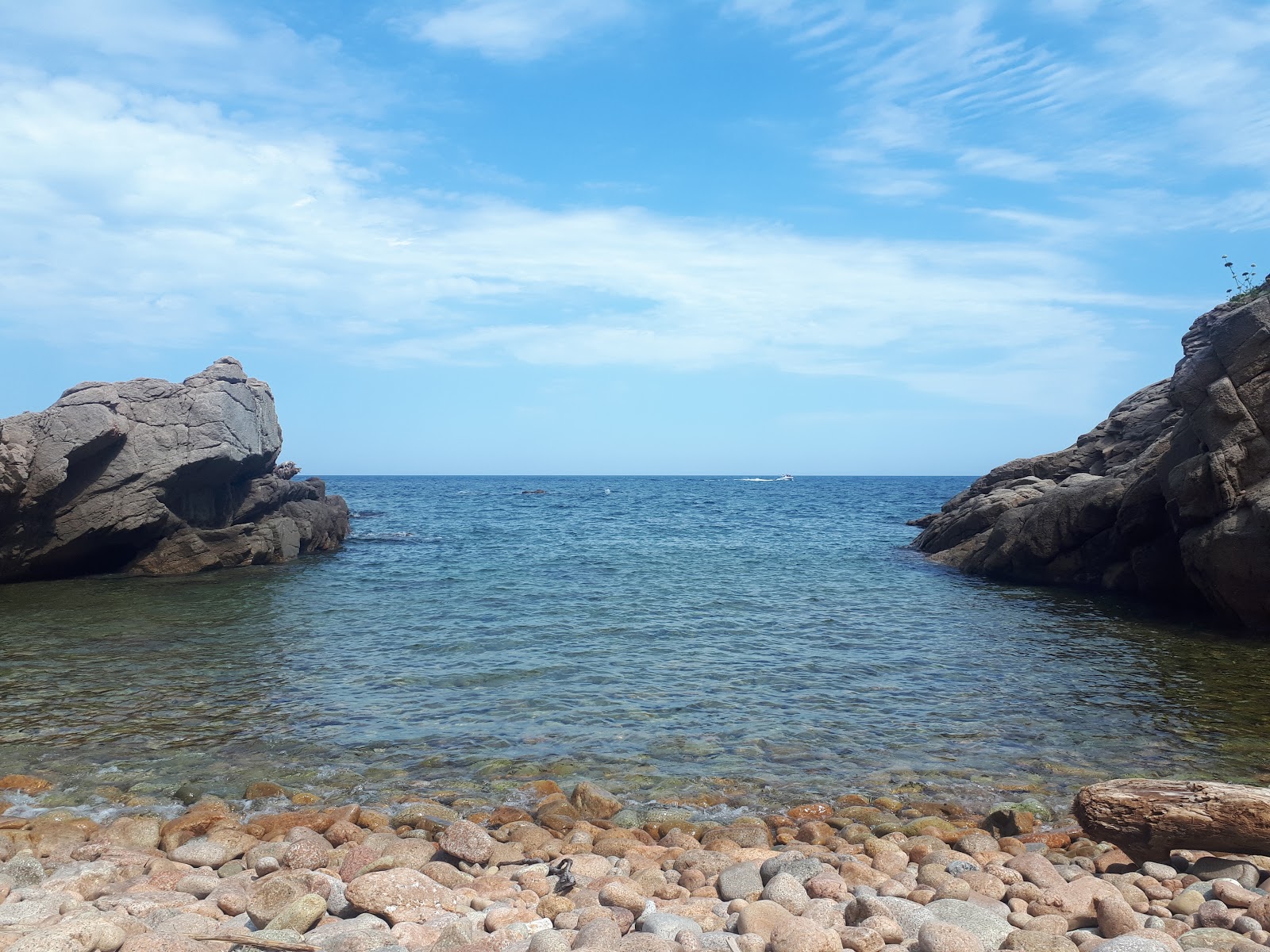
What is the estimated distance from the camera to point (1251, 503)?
57.2 ft

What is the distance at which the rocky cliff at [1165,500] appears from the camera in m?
17.9

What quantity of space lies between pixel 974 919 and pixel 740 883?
1720 mm

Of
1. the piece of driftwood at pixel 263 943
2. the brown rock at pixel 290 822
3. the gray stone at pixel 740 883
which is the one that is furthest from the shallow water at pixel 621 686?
the piece of driftwood at pixel 263 943

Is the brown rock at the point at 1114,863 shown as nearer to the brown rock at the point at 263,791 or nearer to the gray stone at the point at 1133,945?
the gray stone at the point at 1133,945

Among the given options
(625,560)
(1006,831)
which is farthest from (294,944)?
(625,560)

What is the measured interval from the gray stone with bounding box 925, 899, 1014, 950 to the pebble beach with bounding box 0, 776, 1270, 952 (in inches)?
0.7

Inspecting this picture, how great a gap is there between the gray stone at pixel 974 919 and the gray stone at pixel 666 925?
163 cm

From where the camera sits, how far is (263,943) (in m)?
5.24

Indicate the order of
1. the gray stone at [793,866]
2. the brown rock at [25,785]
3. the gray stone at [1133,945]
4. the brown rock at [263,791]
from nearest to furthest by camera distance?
1. the gray stone at [1133,945]
2. the gray stone at [793,866]
3. the brown rock at [263,791]
4. the brown rock at [25,785]

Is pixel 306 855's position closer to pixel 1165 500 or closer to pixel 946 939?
pixel 946 939

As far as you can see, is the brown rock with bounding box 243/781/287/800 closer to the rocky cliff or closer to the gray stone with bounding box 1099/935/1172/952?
the gray stone with bounding box 1099/935/1172/952

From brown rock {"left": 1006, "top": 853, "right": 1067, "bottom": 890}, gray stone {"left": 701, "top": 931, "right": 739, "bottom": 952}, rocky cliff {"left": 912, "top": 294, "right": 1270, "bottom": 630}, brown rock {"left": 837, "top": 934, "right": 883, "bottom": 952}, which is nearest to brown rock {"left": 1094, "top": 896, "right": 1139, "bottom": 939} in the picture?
brown rock {"left": 1006, "top": 853, "right": 1067, "bottom": 890}

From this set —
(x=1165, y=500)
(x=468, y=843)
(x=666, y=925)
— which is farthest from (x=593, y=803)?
(x=1165, y=500)

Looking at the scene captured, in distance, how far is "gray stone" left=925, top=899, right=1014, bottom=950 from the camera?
5.51 meters
